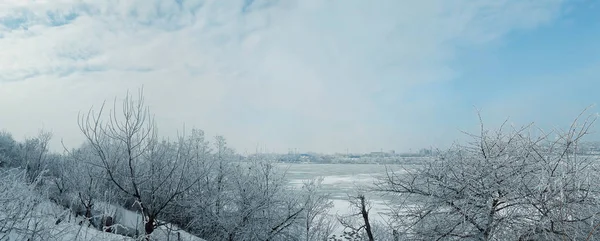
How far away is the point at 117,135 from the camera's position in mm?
10234

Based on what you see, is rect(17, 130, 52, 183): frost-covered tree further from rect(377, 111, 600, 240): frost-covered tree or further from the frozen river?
rect(377, 111, 600, 240): frost-covered tree

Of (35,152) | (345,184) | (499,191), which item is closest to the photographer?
(499,191)

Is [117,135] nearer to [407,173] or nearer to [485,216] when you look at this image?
[407,173]

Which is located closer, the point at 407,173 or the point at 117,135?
the point at 407,173

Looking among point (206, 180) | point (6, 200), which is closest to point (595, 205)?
point (6, 200)

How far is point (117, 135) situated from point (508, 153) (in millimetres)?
9896

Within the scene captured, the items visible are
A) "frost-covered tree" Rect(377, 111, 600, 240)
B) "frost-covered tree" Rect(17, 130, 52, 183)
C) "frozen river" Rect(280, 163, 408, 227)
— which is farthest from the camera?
"frost-covered tree" Rect(17, 130, 52, 183)

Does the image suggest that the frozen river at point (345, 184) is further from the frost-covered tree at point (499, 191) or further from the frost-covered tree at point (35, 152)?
the frost-covered tree at point (35, 152)

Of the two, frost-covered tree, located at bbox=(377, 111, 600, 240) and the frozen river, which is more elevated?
frost-covered tree, located at bbox=(377, 111, 600, 240)

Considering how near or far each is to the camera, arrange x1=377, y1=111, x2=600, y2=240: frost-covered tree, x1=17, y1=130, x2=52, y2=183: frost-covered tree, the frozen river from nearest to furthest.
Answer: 1. x1=377, y1=111, x2=600, y2=240: frost-covered tree
2. the frozen river
3. x1=17, y1=130, x2=52, y2=183: frost-covered tree

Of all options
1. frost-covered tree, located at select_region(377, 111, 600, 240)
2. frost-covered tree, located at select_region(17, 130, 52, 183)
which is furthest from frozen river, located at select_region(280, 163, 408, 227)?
frost-covered tree, located at select_region(17, 130, 52, 183)

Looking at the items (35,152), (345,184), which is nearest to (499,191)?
(35,152)

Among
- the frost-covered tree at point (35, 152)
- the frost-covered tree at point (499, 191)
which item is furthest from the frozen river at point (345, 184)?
the frost-covered tree at point (35, 152)

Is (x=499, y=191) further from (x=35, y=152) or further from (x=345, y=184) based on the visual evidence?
(x=345, y=184)
